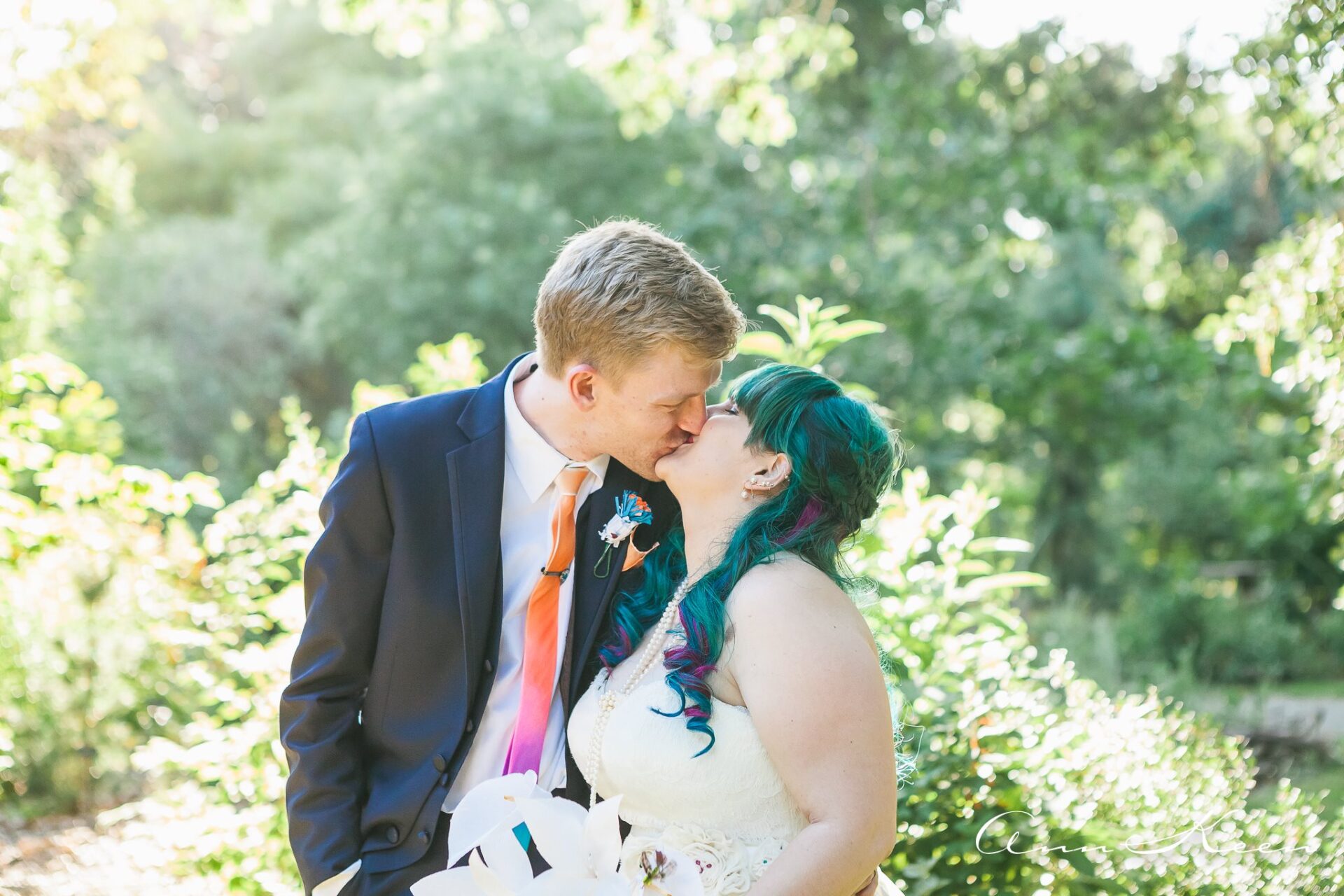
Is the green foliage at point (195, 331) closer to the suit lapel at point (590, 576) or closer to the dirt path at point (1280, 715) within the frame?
the dirt path at point (1280, 715)

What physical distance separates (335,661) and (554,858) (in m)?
0.79

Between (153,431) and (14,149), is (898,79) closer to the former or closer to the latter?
(14,149)

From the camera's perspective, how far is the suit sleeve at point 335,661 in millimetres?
2457

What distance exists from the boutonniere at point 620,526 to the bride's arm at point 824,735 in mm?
507

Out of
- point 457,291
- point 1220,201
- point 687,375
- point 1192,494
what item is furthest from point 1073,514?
point 687,375

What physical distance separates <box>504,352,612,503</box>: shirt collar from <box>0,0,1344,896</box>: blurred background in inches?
27.1

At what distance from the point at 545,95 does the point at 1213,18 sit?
1060cm

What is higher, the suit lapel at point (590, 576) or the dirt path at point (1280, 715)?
the suit lapel at point (590, 576)

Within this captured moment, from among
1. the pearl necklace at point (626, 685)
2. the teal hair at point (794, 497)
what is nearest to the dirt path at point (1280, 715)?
the teal hair at point (794, 497)

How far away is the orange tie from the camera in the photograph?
2500 millimetres

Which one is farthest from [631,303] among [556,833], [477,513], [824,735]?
[556,833]

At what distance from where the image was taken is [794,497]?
2363 mm

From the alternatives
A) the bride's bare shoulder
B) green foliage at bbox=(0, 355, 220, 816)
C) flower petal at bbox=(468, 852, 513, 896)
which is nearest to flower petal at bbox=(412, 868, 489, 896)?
flower petal at bbox=(468, 852, 513, 896)

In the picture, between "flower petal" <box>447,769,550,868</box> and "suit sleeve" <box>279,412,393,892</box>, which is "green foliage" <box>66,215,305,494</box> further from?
"flower petal" <box>447,769,550,868</box>
